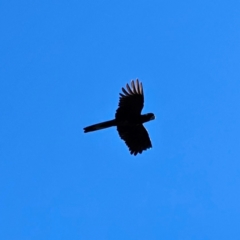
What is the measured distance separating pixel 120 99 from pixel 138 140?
2.21 m

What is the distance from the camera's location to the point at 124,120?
98.0ft

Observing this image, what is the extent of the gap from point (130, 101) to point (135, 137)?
185 centimetres

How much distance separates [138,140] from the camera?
3089 centimetres

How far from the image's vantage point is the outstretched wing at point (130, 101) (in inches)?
1174

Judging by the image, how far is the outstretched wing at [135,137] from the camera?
30.5 meters

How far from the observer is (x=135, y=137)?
30828 millimetres

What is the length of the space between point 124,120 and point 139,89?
1470 mm

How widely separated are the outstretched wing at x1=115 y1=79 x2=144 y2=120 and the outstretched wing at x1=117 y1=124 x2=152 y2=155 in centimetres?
72

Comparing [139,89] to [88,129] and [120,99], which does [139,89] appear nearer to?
[120,99]

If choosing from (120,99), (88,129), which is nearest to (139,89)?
(120,99)

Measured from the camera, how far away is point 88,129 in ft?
96.8

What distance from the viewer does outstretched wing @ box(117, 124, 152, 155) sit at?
3048cm

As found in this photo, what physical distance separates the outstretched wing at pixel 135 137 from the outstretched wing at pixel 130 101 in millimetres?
718

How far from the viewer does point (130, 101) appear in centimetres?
2984
